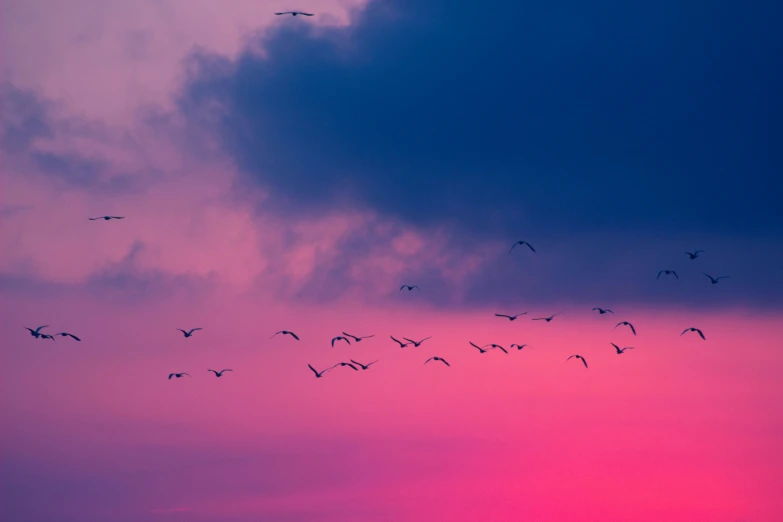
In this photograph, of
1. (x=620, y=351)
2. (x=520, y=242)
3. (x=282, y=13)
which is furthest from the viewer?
(x=620, y=351)

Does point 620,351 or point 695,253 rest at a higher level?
point 695,253

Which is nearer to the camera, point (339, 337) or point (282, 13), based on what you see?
point (282, 13)

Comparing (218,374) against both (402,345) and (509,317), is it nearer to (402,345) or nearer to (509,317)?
(402,345)

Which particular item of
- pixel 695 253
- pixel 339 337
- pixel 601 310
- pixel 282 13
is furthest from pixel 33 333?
pixel 695 253

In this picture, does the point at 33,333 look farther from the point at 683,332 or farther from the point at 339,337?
the point at 683,332

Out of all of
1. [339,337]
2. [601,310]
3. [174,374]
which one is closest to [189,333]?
[174,374]

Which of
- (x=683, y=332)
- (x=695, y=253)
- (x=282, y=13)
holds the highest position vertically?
(x=282, y=13)

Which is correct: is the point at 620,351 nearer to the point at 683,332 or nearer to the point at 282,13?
the point at 683,332

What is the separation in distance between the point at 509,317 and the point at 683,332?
18.1 m

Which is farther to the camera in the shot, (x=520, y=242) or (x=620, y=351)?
(x=620, y=351)

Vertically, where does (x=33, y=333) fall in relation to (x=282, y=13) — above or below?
below

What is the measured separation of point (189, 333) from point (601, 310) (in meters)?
46.0

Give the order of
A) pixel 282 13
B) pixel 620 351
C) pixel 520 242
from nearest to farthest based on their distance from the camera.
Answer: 1. pixel 282 13
2. pixel 520 242
3. pixel 620 351

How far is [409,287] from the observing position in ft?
486
